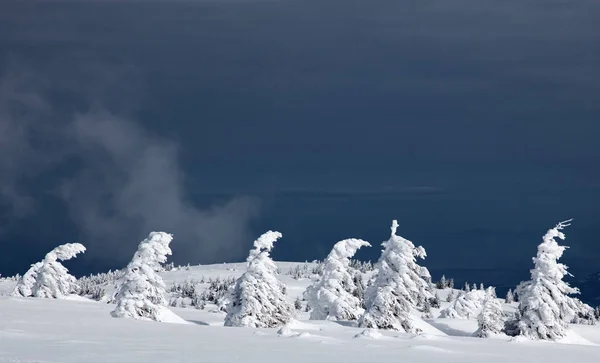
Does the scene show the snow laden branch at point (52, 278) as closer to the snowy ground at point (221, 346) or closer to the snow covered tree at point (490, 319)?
the snowy ground at point (221, 346)

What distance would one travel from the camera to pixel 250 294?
40.5m

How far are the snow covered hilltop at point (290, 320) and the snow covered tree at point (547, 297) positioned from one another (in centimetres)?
6

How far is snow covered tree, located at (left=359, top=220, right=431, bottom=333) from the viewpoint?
141 feet

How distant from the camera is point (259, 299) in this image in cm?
4094

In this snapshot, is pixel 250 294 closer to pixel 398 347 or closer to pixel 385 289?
pixel 385 289

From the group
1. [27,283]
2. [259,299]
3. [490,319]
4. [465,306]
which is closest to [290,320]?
Answer: [259,299]

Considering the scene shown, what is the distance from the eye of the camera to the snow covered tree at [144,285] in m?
39.6

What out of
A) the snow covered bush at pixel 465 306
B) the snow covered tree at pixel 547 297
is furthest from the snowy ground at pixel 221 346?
the snow covered bush at pixel 465 306

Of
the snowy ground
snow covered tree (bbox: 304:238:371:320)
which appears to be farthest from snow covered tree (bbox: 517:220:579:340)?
the snowy ground

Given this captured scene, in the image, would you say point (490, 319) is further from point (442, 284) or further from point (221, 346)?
point (442, 284)

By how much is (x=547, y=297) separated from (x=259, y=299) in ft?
55.6

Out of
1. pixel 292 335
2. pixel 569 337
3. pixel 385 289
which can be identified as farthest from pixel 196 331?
pixel 569 337

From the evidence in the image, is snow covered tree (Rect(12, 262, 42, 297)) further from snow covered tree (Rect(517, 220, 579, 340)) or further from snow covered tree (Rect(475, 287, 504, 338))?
snow covered tree (Rect(517, 220, 579, 340))

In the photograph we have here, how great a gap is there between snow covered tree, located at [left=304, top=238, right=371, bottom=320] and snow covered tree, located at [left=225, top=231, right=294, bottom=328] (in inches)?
498
